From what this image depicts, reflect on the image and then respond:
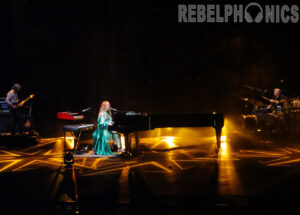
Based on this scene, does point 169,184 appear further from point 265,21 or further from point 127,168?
point 265,21

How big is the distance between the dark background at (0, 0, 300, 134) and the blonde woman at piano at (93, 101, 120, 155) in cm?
410

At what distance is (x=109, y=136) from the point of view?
5.86 m

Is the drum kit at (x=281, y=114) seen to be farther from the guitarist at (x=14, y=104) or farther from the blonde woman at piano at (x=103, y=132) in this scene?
the guitarist at (x=14, y=104)

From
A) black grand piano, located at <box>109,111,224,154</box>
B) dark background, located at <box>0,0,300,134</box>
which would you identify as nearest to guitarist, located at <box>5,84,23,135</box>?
dark background, located at <box>0,0,300,134</box>

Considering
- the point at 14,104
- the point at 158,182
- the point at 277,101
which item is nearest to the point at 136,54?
the point at 14,104

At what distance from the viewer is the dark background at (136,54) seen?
9734 mm

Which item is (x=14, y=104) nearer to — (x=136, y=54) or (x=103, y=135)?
(x=103, y=135)

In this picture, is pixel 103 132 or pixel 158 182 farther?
pixel 103 132

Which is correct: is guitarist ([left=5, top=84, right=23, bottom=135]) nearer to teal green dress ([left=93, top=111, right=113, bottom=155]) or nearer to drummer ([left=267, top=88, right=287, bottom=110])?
teal green dress ([left=93, top=111, right=113, bottom=155])

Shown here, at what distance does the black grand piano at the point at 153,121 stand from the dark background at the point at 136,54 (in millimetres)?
4478

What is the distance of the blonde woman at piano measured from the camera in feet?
18.9

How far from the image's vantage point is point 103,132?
5770 mm

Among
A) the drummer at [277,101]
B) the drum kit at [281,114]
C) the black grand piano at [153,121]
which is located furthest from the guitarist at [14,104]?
the drummer at [277,101]

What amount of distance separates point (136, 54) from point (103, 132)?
484cm
